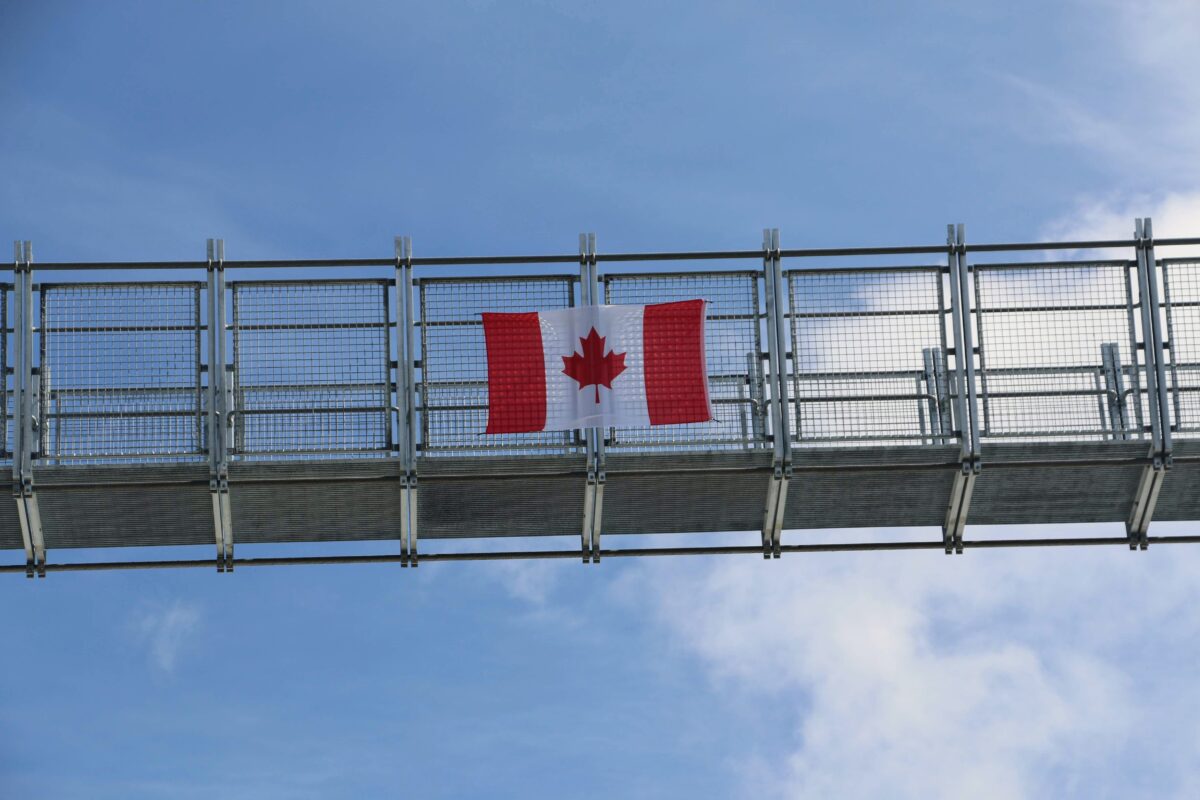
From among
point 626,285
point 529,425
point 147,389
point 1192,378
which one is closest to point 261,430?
point 147,389

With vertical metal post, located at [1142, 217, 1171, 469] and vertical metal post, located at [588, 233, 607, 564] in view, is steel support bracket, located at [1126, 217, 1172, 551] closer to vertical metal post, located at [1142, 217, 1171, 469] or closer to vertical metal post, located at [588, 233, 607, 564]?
vertical metal post, located at [1142, 217, 1171, 469]

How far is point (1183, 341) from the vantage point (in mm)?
27359

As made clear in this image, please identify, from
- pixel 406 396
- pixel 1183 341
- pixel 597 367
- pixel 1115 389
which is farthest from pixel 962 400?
pixel 406 396

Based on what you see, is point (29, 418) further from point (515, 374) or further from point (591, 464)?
point (591, 464)

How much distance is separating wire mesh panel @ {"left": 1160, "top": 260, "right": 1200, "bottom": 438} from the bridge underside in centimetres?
43

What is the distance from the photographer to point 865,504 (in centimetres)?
2725

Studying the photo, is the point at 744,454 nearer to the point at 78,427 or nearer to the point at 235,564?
the point at 235,564

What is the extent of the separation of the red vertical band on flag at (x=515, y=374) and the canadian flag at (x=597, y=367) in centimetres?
1

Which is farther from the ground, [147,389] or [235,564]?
[147,389]

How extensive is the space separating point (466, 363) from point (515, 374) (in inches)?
26.9

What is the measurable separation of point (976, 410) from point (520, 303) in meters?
6.34

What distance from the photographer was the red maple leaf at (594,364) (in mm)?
27000

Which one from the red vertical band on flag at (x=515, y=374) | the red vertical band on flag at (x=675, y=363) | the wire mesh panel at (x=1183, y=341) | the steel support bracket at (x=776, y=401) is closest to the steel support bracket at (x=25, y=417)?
the red vertical band on flag at (x=515, y=374)

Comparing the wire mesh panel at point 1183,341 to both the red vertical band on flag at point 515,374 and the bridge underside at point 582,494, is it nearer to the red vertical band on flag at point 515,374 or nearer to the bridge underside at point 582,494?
the bridge underside at point 582,494
